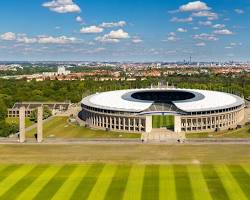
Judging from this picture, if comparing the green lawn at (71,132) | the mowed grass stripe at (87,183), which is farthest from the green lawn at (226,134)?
the mowed grass stripe at (87,183)

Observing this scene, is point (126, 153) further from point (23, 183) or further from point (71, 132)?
point (71, 132)

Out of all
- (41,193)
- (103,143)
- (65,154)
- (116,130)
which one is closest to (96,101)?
(116,130)

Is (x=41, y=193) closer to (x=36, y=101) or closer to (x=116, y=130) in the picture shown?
(x=116, y=130)

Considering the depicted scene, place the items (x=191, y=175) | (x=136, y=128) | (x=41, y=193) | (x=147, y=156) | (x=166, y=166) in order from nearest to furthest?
(x=41, y=193)
(x=191, y=175)
(x=166, y=166)
(x=147, y=156)
(x=136, y=128)

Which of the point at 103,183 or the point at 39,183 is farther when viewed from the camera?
the point at 39,183

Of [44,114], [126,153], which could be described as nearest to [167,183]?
[126,153]

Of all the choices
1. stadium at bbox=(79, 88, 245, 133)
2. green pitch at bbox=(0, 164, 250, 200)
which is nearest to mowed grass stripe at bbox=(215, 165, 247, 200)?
green pitch at bbox=(0, 164, 250, 200)

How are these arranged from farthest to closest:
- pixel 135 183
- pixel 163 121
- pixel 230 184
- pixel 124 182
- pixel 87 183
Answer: pixel 163 121 → pixel 124 182 → pixel 87 183 → pixel 135 183 → pixel 230 184
